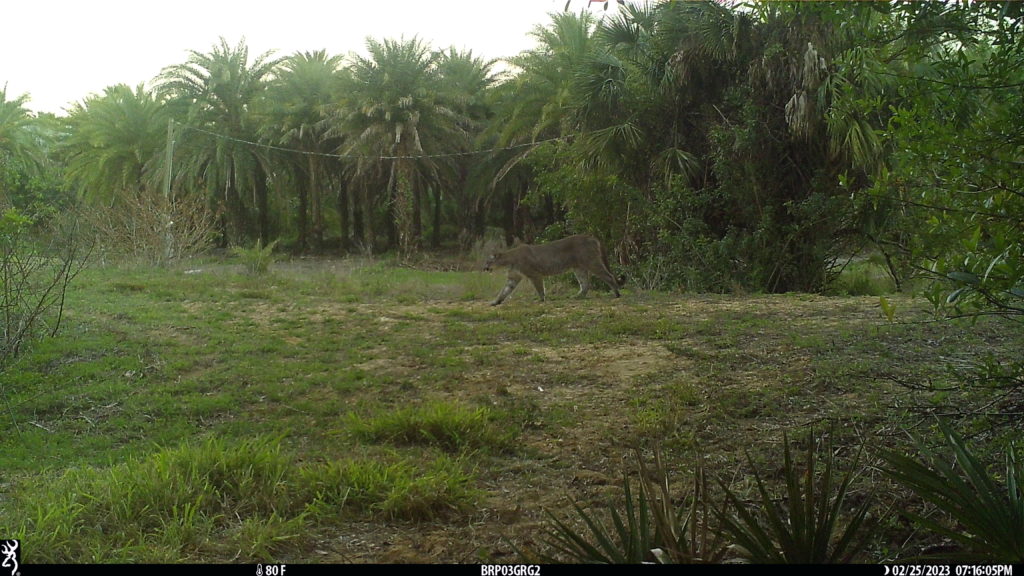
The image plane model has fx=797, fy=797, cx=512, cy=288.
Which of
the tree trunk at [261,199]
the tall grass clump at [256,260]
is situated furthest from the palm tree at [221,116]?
the tall grass clump at [256,260]

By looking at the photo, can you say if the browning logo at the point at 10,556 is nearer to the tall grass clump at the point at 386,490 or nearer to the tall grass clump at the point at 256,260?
the tall grass clump at the point at 386,490

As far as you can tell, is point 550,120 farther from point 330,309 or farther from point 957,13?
point 957,13

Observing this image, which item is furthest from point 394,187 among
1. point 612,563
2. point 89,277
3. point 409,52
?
point 612,563

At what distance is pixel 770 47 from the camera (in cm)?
1430

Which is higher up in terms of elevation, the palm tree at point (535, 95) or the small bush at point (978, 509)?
the palm tree at point (535, 95)

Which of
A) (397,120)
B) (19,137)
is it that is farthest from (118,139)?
(397,120)

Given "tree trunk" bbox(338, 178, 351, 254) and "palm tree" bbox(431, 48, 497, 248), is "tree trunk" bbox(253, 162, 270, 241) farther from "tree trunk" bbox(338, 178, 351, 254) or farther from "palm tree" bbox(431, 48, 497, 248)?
"palm tree" bbox(431, 48, 497, 248)

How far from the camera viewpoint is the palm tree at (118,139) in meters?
35.2

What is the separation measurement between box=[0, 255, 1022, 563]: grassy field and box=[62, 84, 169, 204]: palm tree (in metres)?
26.0

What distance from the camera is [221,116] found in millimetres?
34531

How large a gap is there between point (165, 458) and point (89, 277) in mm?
11953

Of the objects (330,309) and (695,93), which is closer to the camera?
(330,309)

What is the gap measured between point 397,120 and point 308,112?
5043 mm

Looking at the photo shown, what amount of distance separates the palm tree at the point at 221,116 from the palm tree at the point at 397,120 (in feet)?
15.0
